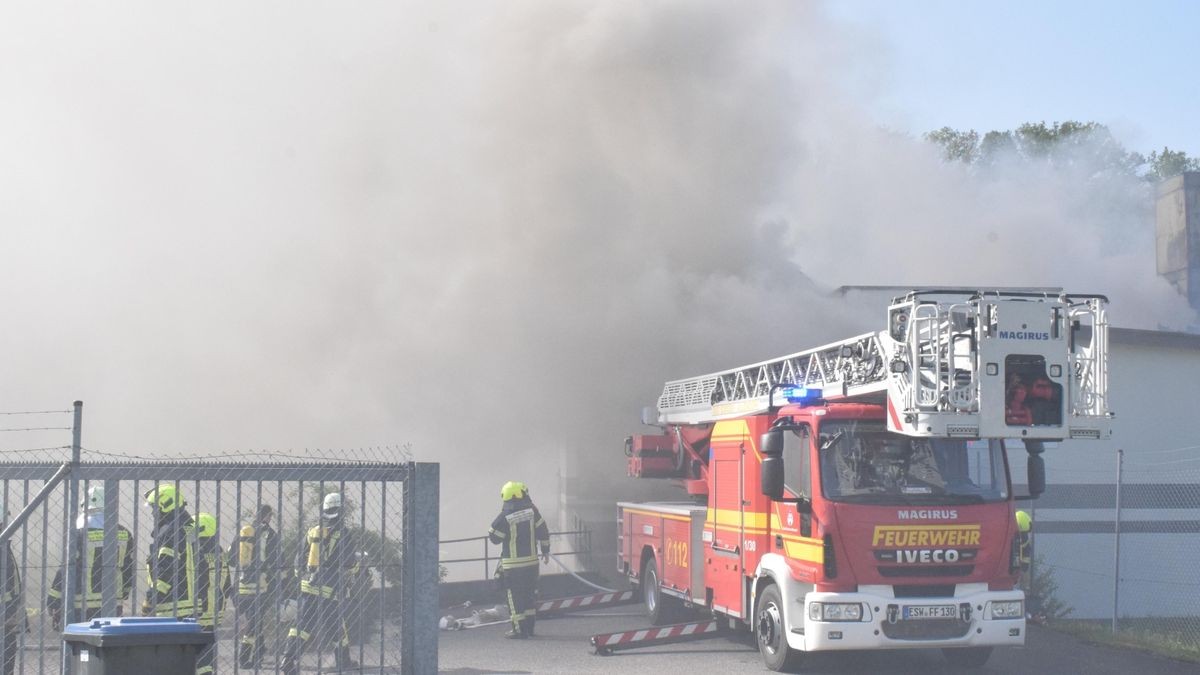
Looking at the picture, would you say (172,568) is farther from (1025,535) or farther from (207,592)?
(1025,535)

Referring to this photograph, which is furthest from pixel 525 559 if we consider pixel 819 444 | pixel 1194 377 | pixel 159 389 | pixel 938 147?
pixel 938 147

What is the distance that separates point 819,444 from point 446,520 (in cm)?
1593

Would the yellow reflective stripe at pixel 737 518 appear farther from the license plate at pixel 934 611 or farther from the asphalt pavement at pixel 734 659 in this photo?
the license plate at pixel 934 611

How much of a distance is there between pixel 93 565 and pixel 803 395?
18.4ft

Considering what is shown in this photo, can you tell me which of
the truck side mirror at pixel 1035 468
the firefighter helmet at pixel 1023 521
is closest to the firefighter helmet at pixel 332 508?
the truck side mirror at pixel 1035 468

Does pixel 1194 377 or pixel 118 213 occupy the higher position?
pixel 118 213

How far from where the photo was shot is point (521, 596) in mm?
12492

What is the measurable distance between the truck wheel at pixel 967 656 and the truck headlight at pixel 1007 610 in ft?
2.76

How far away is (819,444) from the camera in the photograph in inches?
380

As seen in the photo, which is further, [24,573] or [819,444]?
[819,444]

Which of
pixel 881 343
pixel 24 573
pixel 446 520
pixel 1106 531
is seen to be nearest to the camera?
pixel 24 573

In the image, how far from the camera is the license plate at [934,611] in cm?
935

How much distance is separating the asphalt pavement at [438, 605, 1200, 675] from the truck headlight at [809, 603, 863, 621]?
1085 mm

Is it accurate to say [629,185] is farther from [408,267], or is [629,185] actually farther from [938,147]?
[938,147]
